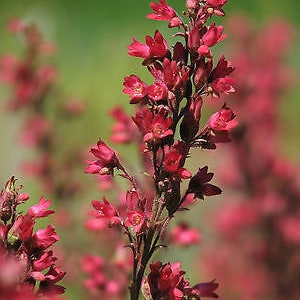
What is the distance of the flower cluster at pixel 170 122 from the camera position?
2.09 metres

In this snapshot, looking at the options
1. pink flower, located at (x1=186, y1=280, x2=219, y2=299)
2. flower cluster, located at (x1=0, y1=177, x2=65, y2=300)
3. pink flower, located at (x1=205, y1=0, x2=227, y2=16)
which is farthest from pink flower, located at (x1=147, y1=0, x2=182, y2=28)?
pink flower, located at (x1=186, y1=280, x2=219, y2=299)

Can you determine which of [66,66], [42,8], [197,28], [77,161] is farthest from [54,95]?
[42,8]

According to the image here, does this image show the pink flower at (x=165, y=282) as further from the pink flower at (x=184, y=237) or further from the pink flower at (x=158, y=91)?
the pink flower at (x=184, y=237)

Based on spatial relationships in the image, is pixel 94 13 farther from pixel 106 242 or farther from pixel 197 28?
pixel 197 28

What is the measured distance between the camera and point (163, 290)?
2109 mm

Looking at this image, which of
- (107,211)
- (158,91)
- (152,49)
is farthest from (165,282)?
(152,49)

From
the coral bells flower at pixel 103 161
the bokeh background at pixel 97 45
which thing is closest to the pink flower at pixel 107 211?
the coral bells flower at pixel 103 161

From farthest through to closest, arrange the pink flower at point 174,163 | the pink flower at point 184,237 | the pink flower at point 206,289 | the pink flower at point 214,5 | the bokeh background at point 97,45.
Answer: the bokeh background at point 97,45
the pink flower at point 184,237
the pink flower at point 206,289
the pink flower at point 214,5
the pink flower at point 174,163

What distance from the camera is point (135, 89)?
217cm

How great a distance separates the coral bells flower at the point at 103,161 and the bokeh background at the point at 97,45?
4.88m

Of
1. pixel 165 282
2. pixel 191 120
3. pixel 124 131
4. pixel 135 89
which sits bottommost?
pixel 165 282

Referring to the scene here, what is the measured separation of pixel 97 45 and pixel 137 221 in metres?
8.59

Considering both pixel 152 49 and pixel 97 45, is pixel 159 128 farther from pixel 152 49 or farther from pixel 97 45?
pixel 97 45

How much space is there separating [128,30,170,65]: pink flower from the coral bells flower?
12.1 inches
